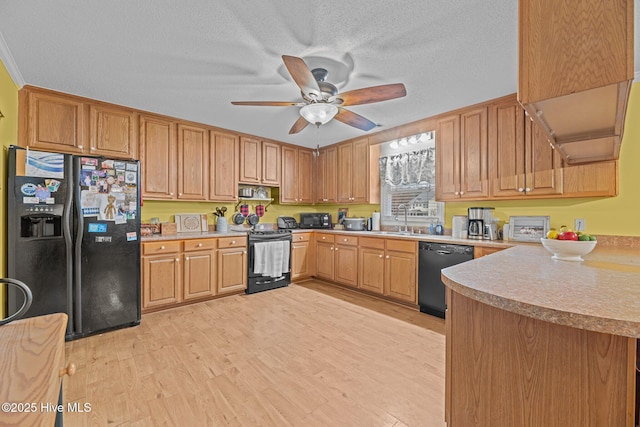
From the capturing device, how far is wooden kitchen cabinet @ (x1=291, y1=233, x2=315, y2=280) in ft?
14.6

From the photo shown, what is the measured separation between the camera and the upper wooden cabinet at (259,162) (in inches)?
168

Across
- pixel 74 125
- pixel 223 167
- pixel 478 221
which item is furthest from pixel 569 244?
pixel 74 125

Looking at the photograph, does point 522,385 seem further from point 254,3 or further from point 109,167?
point 109,167

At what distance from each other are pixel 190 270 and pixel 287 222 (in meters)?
2.00

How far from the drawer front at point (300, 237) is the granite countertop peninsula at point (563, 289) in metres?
3.23

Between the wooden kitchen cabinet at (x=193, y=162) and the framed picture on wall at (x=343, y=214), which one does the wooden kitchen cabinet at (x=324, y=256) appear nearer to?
the framed picture on wall at (x=343, y=214)

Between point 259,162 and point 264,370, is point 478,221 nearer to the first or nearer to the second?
point 264,370

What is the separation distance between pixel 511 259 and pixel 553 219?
1747mm

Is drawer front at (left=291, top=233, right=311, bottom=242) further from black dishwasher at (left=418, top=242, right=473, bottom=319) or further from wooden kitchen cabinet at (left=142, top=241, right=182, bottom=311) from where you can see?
black dishwasher at (left=418, top=242, right=473, bottom=319)

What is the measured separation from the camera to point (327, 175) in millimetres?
5000

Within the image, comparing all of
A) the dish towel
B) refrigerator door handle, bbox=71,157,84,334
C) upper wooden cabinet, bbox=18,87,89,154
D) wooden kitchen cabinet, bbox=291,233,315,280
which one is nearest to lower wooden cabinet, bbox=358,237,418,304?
wooden kitchen cabinet, bbox=291,233,315,280

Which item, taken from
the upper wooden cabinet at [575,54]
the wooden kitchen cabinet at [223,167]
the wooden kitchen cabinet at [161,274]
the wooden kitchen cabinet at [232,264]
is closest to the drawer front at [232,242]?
the wooden kitchen cabinet at [232,264]

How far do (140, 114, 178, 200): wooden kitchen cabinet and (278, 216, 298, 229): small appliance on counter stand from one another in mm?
1828

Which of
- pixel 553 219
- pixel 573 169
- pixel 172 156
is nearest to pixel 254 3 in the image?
pixel 172 156
